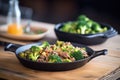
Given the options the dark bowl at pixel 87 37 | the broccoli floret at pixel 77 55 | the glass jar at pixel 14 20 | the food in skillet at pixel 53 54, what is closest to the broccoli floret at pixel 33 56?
the food in skillet at pixel 53 54

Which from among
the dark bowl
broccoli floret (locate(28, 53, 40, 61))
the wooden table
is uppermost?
the dark bowl

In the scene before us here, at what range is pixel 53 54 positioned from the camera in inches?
67.5

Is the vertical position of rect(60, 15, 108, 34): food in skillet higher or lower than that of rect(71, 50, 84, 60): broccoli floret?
higher

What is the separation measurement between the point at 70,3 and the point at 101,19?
48 centimetres

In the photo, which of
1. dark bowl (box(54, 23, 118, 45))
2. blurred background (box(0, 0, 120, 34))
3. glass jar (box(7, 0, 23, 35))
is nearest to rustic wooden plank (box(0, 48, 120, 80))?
dark bowl (box(54, 23, 118, 45))

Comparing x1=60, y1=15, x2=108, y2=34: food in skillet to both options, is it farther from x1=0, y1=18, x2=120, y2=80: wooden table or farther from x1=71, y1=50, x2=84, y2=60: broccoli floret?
x1=71, y1=50, x2=84, y2=60: broccoli floret

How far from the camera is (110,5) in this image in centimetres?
416

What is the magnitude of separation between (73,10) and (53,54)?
8.87 feet

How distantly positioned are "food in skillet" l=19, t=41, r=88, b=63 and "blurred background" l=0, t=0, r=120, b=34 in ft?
7.31

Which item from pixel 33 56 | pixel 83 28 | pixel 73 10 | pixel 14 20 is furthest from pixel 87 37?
pixel 73 10

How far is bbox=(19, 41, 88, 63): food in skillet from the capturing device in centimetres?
168

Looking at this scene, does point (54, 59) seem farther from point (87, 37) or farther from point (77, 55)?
point (87, 37)

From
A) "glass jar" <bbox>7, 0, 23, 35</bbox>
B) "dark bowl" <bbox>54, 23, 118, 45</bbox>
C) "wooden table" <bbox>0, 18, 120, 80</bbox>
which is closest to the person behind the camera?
"wooden table" <bbox>0, 18, 120, 80</bbox>

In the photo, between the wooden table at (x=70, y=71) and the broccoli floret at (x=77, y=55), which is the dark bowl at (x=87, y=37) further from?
the broccoli floret at (x=77, y=55)
